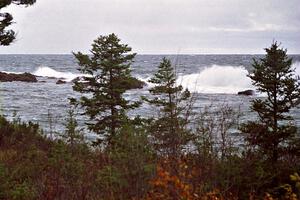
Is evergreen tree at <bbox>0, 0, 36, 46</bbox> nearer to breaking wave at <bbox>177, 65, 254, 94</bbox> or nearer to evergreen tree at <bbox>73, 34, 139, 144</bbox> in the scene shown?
evergreen tree at <bbox>73, 34, 139, 144</bbox>

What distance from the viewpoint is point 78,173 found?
7.75m

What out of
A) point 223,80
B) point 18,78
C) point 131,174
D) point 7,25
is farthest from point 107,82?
point 18,78

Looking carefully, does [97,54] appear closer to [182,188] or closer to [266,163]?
[266,163]

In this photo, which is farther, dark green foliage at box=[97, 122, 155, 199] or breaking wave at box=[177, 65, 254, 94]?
breaking wave at box=[177, 65, 254, 94]

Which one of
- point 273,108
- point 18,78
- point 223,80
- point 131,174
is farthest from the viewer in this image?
point 18,78

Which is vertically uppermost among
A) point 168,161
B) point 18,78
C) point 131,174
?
point 168,161

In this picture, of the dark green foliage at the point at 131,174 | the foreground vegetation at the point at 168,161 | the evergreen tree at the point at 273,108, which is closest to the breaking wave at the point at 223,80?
the evergreen tree at the point at 273,108

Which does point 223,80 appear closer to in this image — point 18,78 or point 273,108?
point 18,78

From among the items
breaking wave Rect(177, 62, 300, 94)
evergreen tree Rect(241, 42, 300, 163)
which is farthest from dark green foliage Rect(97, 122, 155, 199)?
breaking wave Rect(177, 62, 300, 94)

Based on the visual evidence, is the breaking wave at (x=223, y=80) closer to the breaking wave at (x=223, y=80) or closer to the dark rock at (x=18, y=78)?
the breaking wave at (x=223, y=80)

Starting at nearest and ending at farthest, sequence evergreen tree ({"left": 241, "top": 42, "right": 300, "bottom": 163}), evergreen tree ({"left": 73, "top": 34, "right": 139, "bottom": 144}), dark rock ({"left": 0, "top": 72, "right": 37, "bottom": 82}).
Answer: evergreen tree ({"left": 241, "top": 42, "right": 300, "bottom": 163}) → evergreen tree ({"left": 73, "top": 34, "right": 139, "bottom": 144}) → dark rock ({"left": 0, "top": 72, "right": 37, "bottom": 82})

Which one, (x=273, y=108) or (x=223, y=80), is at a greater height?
(x=273, y=108)

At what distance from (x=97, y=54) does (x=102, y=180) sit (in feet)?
41.0

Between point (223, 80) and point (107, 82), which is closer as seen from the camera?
point (107, 82)
